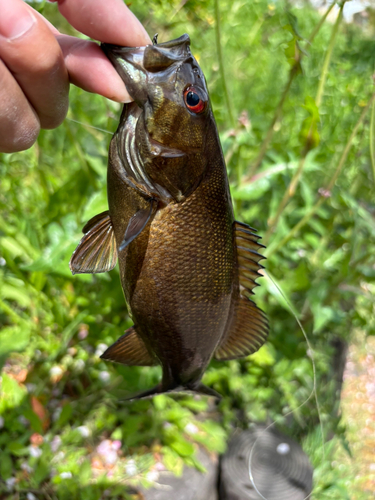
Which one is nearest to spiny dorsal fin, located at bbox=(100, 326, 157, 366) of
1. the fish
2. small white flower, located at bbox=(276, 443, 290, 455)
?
the fish

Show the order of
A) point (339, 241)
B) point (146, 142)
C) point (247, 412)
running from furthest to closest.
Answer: point (339, 241)
point (247, 412)
point (146, 142)

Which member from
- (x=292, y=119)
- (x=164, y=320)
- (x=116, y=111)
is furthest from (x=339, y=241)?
(x=164, y=320)

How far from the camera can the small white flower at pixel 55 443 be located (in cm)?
177

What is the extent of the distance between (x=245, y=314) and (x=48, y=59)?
76 cm

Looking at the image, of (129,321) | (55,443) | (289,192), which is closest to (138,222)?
(289,192)

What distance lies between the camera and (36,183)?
7.85 feet

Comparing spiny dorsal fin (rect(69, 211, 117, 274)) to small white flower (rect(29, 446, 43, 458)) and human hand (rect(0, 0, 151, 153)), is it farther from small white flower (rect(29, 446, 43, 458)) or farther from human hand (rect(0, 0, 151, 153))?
small white flower (rect(29, 446, 43, 458))

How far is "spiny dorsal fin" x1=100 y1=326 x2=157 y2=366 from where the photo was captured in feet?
3.37

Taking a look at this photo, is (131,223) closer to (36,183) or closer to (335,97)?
(36,183)

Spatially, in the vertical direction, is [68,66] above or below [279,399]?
above

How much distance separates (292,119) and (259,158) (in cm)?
134

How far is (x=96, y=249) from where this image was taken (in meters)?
0.93

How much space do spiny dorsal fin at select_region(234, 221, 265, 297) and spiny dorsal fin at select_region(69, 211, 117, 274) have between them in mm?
303

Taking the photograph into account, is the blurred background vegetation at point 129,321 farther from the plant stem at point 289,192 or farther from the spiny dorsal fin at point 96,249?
the spiny dorsal fin at point 96,249
